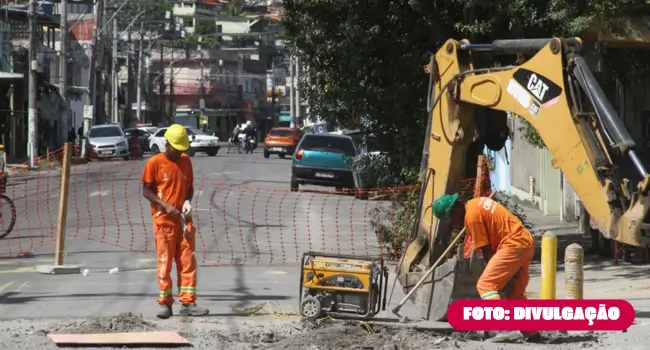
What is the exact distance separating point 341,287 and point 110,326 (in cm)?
219

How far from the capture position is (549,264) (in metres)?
10.7

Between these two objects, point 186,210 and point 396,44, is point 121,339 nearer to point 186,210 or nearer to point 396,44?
point 186,210

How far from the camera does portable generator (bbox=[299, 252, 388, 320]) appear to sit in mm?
11172

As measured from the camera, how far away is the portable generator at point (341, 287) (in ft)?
36.7

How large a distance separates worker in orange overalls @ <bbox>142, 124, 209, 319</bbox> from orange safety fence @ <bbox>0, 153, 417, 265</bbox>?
5897 mm

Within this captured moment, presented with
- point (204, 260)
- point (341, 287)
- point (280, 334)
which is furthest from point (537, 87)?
point (204, 260)

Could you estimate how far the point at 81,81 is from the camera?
286 ft

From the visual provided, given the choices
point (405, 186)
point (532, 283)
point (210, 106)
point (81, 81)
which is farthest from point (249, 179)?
point (210, 106)

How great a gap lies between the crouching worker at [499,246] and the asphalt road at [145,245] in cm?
302

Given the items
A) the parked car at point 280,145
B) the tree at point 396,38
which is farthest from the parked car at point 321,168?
the parked car at point 280,145

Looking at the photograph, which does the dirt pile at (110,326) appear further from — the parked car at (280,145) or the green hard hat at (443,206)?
the parked car at (280,145)

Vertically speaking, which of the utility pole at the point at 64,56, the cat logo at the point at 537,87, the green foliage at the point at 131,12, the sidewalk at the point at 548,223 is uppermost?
the green foliage at the point at 131,12

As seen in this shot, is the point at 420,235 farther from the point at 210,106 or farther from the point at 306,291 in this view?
the point at 210,106

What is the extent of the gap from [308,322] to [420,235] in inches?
67.1
